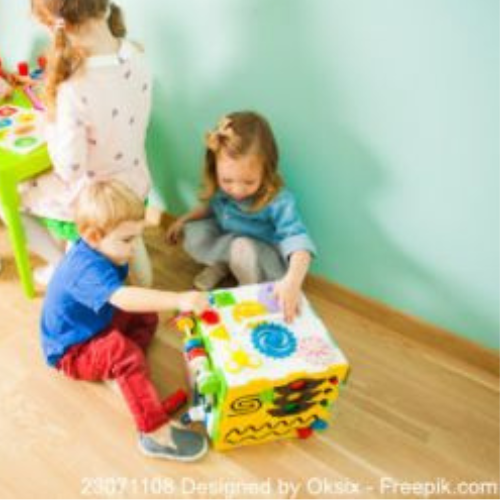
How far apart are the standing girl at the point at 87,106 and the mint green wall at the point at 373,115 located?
0.21 metres

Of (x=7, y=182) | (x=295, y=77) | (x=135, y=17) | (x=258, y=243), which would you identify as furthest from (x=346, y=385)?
(x=135, y=17)

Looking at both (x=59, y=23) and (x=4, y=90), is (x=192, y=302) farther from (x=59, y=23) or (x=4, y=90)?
(x=4, y=90)

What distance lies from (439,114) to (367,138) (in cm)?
16

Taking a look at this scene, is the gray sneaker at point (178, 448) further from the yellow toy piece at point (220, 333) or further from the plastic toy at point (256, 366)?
the yellow toy piece at point (220, 333)

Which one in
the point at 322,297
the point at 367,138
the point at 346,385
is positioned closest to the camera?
the point at 367,138

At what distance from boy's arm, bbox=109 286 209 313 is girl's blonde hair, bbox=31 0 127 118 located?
43cm

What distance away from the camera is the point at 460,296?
1192mm

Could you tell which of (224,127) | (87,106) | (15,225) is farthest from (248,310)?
(15,225)

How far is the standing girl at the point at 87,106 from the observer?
0.97 m

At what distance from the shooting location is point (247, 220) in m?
1.28

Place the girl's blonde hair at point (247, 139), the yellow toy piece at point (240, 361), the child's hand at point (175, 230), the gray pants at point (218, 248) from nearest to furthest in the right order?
the yellow toy piece at point (240, 361)
the girl's blonde hair at point (247, 139)
the gray pants at point (218, 248)
the child's hand at point (175, 230)

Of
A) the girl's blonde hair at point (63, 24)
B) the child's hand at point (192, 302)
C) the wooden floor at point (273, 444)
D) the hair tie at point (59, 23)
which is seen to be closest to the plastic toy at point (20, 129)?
the girl's blonde hair at point (63, 24)

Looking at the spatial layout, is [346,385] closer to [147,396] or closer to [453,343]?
[453,343]

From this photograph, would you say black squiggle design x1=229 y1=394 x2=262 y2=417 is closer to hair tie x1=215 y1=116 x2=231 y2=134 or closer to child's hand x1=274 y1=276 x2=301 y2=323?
Result: child's hand x1=274 y1=276 x2=301 y2=323
